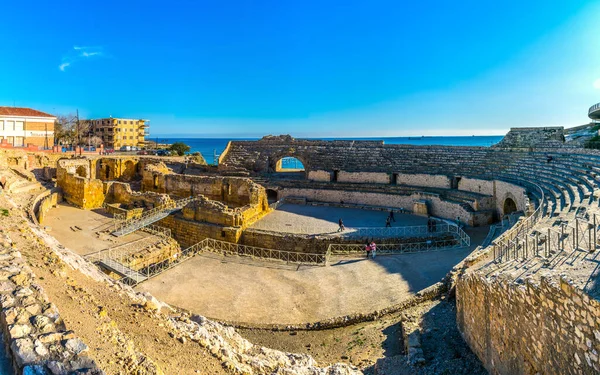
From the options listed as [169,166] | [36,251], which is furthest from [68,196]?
[36,251]

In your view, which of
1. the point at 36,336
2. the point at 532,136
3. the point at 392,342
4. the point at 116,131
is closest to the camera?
the point at 36,336

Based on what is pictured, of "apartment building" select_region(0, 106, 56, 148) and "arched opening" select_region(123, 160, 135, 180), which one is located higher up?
"apartment building" select_region(0, 106, 56, 148)

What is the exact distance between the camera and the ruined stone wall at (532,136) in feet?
86.3

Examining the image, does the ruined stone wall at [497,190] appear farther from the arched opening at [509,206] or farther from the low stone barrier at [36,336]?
the low stone barrier at [36,336]

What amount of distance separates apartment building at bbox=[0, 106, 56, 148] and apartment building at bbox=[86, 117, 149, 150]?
2171 cm

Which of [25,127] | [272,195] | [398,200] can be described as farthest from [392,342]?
[25,127]

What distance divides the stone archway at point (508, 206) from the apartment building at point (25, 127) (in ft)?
134

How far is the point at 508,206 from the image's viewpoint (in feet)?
65.0

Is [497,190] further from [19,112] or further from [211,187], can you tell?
[19,112]

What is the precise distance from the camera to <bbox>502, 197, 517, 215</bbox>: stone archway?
1939 cm

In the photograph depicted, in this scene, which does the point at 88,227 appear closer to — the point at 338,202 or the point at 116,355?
the point at 338,202

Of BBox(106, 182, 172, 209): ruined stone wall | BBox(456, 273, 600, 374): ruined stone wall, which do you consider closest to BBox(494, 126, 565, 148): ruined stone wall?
BBox(456, 273, 600, 374): ruined stone wall

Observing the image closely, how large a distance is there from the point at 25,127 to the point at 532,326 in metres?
45.9

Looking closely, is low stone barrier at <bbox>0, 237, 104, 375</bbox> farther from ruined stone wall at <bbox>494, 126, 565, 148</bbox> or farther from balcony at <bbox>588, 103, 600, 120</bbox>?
balcony at <bbox>588, 103, 600, 120</bbox>
